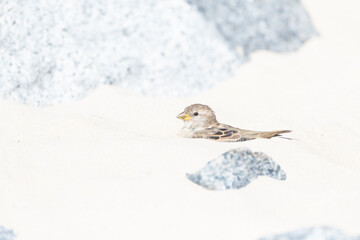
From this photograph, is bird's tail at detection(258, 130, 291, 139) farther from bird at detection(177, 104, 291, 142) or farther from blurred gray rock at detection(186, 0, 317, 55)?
blurred gray rock at detection(186, 0, 317, 55)

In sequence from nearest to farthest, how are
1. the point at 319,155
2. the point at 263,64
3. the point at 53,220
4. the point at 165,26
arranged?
the point at 53,220, the point at 319,155, the point at 165,26, the point at 263,64

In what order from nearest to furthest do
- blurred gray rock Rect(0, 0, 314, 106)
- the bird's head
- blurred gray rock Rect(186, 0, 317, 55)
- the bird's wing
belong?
1. the bird's wing
2. the bird's head
3. blurred gray rock Rect(0, 0, 314, 106)
4. blurred gray rock Rect(186, 0, 317, 55)

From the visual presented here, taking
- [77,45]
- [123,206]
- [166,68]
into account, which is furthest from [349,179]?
[77,45]

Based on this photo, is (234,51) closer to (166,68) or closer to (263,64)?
(263,64)

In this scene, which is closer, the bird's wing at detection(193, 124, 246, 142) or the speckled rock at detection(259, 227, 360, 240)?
the speckled rock at detection(259, 227, 360, 240)

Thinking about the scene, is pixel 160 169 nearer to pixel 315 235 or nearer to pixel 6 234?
pixel 6 234

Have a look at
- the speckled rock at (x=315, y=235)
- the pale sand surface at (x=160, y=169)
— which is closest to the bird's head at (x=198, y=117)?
the pale sand surface at (x=160, y=169)

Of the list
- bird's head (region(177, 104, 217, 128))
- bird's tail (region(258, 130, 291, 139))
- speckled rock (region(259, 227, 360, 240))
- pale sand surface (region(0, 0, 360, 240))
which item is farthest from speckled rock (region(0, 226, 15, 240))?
bird's tail (region(258, 130, 291, 139))
